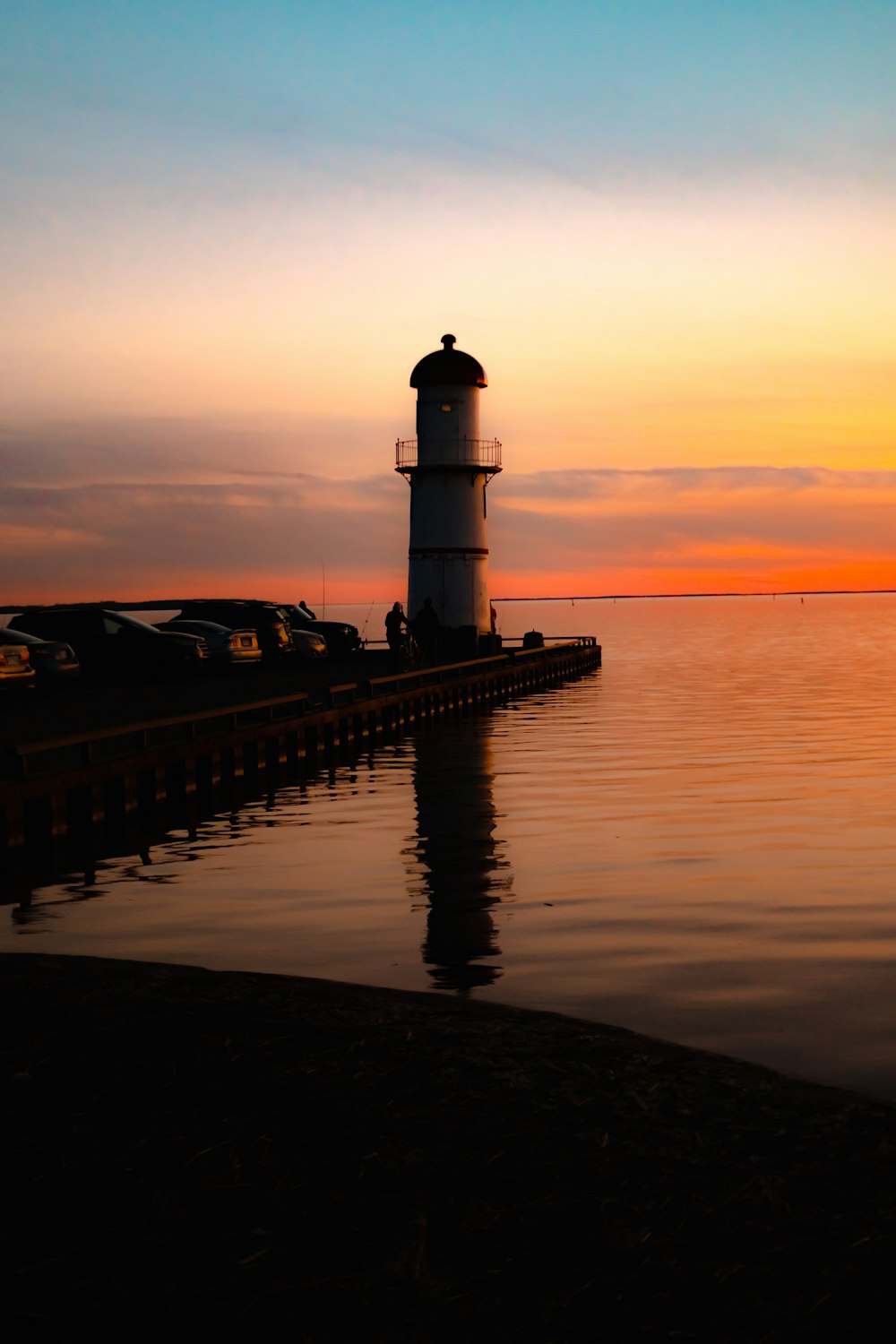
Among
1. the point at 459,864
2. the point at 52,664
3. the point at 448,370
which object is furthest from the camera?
the point at 448,370

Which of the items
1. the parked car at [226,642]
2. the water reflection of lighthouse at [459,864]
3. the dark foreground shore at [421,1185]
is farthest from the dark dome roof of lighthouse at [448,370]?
the dark foreground shore at [421,1185]

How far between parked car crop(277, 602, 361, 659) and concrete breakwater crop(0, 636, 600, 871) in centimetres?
1385

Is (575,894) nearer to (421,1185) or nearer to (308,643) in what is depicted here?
(421,1185)

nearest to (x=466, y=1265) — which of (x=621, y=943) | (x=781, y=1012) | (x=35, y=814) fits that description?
(x=781, y=1012)

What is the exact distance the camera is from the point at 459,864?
16.8 metres

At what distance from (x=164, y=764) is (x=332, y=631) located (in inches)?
1178

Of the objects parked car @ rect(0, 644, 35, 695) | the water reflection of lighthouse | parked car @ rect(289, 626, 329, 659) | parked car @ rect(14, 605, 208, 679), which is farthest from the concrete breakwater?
parked car @ rect(289, 626, 329, 659)

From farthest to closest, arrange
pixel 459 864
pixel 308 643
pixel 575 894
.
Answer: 1. pixel 308 643
2. pixel 459 864
3. pixel 575 894

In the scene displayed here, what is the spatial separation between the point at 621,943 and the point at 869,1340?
7627 mm

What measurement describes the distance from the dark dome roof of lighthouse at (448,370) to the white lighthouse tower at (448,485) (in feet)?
0.10

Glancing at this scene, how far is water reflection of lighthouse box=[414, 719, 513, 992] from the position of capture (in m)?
11.4

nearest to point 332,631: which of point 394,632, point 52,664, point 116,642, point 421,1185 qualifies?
point 394,632

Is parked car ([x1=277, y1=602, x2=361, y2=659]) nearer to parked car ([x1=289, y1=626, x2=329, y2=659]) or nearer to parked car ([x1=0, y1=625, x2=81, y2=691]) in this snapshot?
parked car ([x1=289, y1=626, x2=329, y2=659])

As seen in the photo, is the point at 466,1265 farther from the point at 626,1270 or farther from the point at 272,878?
the point at 272,878
